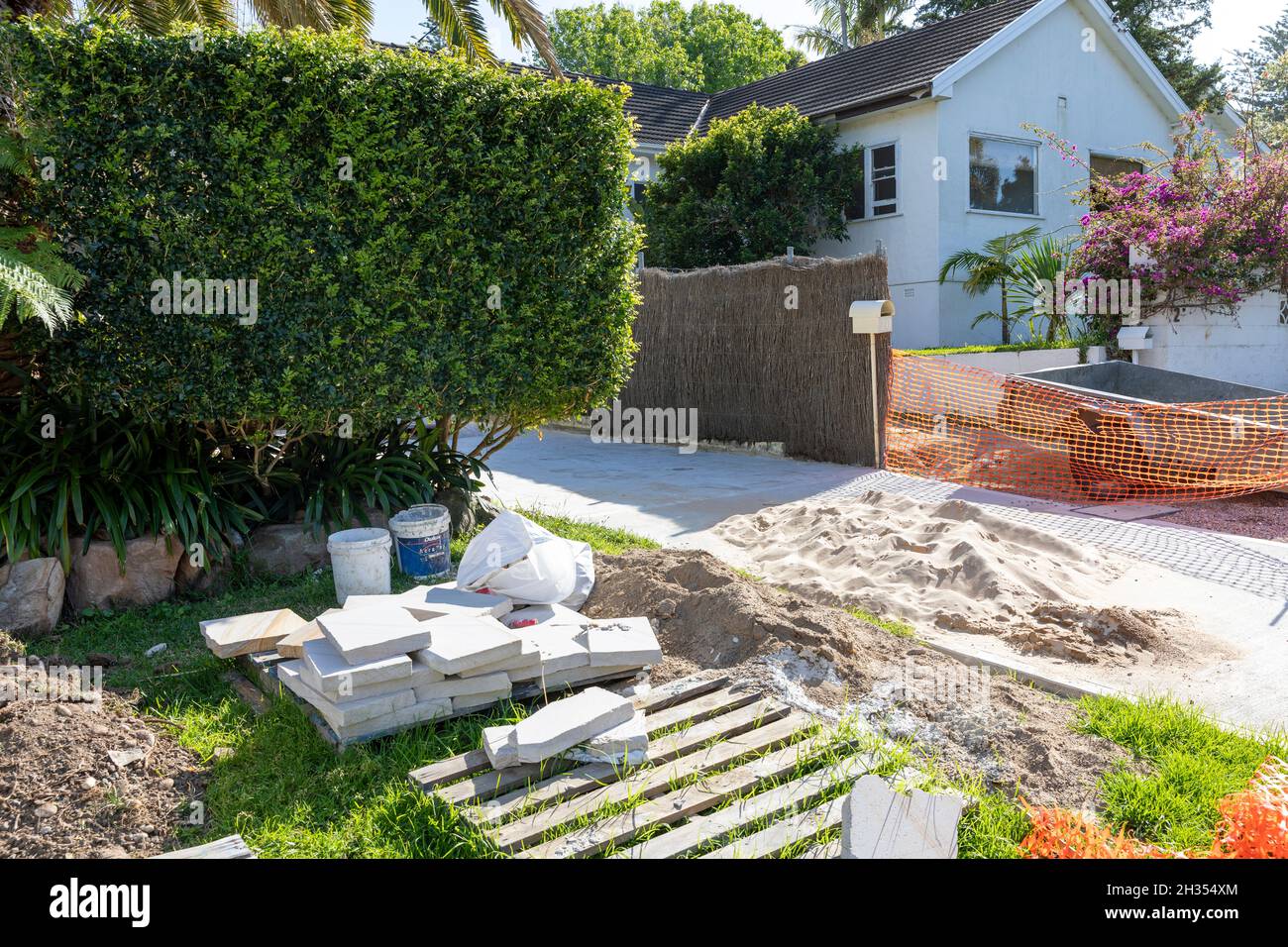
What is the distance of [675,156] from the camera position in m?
17.8

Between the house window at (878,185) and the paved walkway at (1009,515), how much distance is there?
7.81 meters

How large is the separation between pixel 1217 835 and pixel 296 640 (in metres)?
3.68

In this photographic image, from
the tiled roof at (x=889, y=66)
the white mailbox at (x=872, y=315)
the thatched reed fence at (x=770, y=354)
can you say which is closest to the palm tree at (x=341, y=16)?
the thatched reed fence at (x=770, y=354)

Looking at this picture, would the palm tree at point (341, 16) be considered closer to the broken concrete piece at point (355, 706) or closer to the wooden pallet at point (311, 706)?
the wooden pallet at point (311, 706)

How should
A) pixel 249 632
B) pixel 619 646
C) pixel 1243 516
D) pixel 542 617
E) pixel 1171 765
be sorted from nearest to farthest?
1. pixel 1171 765
2. pixel 619 646
3. pixel 249 632
4. pixel 542 617
5. pixel 1243 516

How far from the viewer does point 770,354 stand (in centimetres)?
1136

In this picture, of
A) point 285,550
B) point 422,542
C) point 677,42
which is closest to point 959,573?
point 422,542

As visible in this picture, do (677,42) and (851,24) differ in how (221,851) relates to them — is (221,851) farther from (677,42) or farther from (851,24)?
(677,42)

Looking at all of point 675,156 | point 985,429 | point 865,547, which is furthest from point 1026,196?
point 865,547

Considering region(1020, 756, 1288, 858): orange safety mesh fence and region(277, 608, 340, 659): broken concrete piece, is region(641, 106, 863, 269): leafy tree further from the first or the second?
region(1020, 756, 1288, 858): orange safety mesh fence

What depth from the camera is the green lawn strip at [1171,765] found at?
3168 millimetres
